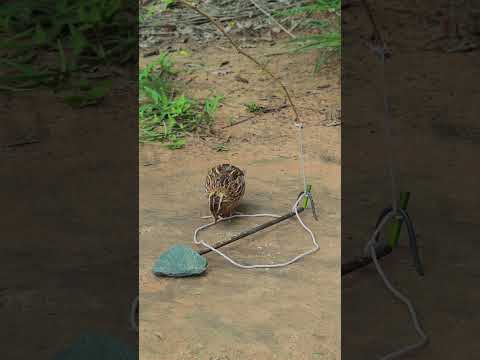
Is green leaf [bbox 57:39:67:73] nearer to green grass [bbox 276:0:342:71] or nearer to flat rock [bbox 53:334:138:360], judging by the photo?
green grass [bbox 276:0:342:71]

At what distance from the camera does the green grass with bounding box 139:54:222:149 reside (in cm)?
449

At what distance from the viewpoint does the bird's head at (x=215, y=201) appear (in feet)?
11.0

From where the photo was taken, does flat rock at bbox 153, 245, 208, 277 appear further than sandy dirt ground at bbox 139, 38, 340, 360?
Yes

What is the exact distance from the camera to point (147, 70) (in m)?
5.12

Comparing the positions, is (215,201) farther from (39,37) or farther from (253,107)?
(39,37)

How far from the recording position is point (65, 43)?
5258 mm

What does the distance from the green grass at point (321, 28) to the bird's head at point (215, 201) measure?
2015mm

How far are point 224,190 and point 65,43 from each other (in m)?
2.28
